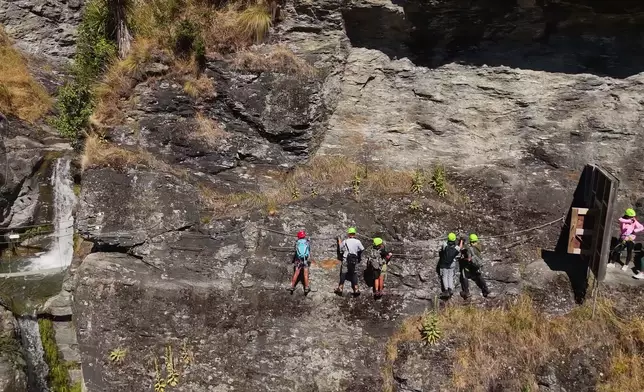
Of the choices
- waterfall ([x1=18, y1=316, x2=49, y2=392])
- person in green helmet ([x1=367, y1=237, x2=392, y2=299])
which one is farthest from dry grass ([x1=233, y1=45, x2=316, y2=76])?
waterfall ([x1=18, y1=316, x2=49, y2=392])

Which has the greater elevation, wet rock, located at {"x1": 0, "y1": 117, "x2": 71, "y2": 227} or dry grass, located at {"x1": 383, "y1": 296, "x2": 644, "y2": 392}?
wet rock, located at {"x1": 0, "y1": 117, "x2": 71, "y2": 227}

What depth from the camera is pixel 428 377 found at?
385 inches

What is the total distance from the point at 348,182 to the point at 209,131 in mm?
3506

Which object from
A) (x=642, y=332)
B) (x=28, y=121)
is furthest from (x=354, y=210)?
(x=28, y=121)

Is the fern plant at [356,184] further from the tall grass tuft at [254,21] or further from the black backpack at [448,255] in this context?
the tall grass tuft at [254,21]

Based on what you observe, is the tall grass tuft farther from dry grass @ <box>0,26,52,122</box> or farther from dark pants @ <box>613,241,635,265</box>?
dark pants @ <box>613,241,635,265</box>

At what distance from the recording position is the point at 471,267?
10.8m

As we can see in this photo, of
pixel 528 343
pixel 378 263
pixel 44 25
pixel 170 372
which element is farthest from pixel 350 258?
pixel 44 25

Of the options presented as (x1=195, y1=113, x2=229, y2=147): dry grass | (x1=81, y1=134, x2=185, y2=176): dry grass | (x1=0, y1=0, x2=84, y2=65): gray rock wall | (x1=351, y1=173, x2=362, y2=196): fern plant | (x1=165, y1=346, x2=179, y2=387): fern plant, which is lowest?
(x1=165, y1=346, x2=179, y2=387): fern plant

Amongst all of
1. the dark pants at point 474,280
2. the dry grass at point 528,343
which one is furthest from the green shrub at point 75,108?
the dark pants at point 474,280

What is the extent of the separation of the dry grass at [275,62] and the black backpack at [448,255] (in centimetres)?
499

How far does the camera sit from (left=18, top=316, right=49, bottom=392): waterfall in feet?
39.9

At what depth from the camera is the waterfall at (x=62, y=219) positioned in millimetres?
14289

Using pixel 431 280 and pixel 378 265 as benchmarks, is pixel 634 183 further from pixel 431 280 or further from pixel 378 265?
pixel 378 265
